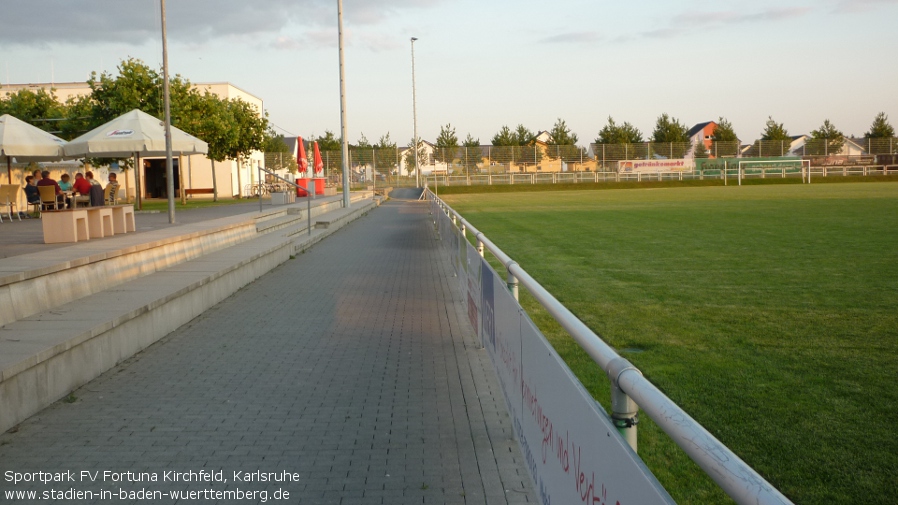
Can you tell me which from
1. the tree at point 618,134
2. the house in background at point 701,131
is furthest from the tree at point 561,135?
the house in background at point 701,131

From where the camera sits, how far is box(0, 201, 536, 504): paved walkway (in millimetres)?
4625

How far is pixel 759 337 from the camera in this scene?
827cm

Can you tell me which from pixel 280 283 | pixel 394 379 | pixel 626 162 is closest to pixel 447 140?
pixel 626 162

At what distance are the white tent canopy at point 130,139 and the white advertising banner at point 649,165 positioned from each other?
189ft

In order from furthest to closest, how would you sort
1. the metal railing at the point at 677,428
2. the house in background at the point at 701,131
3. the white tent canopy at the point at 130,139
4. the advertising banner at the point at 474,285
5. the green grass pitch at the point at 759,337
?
1. the house in background at the point at 701,131
2. the white tent canopy at the point at 130,139
3. the advertising banner at the point at 474,285
4. the green grass pitch at the point at 759,337
5. the metal railing at the point at 677,428

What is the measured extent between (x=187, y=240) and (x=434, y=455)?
30.1 ft

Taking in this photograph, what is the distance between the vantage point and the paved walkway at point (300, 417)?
4.62 meters

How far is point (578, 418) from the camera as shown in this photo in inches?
110

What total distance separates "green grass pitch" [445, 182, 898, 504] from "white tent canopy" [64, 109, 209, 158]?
1072 cm

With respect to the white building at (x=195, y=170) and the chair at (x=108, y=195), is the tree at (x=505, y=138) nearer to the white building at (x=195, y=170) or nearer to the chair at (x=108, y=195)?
the white building at (x=195, y=170)

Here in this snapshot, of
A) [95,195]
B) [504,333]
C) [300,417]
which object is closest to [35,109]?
[95,195]

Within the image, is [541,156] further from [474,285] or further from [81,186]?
[474,285]

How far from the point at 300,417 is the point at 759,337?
4796 millimetres

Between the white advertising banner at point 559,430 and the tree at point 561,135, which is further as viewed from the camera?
the tree at point 561,135
